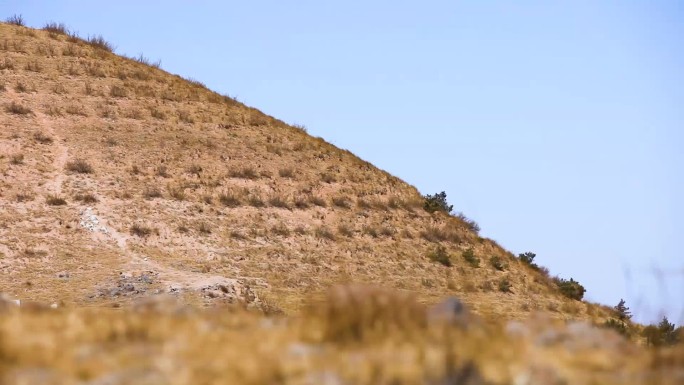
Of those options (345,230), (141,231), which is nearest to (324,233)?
(345,230)

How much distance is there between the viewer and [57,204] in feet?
98.9

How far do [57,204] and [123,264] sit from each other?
526 cm

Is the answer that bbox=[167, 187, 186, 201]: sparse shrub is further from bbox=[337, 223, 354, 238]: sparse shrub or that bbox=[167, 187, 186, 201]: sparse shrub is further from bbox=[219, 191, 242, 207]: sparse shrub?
bbox=[337, 223, 354, 238]: sparse shrub

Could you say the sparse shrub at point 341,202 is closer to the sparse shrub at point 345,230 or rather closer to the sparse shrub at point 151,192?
the sparse shrub at point 345,230

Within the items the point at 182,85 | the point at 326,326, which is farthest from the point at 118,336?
the point at 182,85

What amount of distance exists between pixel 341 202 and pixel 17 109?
579 inches

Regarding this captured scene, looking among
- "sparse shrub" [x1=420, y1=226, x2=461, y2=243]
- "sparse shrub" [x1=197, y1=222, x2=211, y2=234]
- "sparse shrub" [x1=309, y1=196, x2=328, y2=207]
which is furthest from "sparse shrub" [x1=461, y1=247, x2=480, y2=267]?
"sparse shrub" [x1=197, y1=222, x2=211, y2=234]

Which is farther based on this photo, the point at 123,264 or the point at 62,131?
the point at 62,131

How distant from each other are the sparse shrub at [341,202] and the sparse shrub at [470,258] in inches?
215

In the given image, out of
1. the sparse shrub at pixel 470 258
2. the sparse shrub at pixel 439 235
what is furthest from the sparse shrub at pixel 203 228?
the sparse shrub at pixel 470 258

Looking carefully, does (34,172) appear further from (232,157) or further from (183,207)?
(232,157)

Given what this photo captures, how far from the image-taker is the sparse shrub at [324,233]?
33.1 m

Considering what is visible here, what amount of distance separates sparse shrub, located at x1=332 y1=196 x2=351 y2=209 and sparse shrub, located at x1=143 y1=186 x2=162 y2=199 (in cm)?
787

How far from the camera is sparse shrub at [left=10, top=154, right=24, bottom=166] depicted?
32312mm
